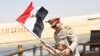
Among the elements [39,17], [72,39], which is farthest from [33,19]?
[72,39]

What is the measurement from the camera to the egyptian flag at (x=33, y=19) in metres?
8.11

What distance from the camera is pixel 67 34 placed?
7.78 m

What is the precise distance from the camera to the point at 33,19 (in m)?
8.26

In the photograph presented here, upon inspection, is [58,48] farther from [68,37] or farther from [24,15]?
[24,15]

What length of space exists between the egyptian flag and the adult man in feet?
1.52

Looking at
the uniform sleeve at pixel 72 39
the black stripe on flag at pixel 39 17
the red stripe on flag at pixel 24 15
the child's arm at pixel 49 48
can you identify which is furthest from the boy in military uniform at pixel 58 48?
the red stripe on flag at pixel 24 15

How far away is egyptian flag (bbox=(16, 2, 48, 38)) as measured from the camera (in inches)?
319

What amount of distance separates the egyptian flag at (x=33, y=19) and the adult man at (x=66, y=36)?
0.46 m

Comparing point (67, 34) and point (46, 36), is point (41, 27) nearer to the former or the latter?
point (67, 34)

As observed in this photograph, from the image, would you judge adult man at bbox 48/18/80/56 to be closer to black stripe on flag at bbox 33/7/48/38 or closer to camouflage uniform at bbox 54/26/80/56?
camouflage uniform at bbox 54/26/80/56

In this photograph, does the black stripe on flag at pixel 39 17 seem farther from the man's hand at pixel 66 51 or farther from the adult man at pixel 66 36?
the man's hand at pixel 66 51

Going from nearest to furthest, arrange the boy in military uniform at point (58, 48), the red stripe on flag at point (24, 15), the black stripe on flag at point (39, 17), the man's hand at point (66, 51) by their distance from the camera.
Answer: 1. the man's hand at point (66, 51)
2. the boy in military uniform at point (58, 48)
3. the red stripe on flag at point (24, 15)
4. the black stripe on flag at point (39, 17)

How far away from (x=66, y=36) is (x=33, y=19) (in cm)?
79

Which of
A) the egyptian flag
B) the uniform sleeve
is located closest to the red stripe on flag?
the egyptian flag
